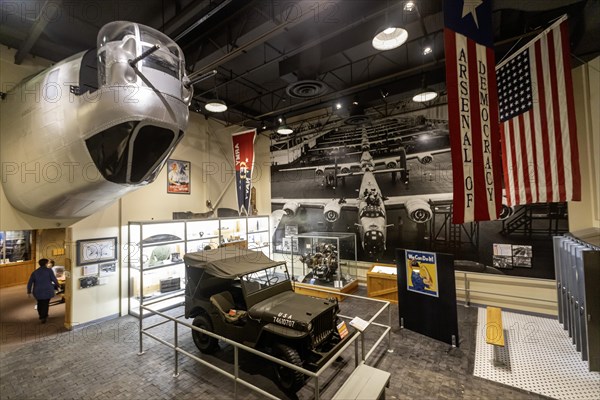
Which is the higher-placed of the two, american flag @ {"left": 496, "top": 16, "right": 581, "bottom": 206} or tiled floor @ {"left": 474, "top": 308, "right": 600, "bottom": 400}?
american flag @ {"left": 496, "top": 16, "right": 581, "bottom": 206}

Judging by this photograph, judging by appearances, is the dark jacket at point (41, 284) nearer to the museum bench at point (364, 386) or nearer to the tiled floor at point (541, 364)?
the museum bench at point (364, 386)

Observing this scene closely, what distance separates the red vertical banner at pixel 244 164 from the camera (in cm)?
820

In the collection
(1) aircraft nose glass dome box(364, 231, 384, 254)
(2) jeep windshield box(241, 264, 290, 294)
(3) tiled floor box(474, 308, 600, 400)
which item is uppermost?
(1) aircraft nose glass dome box(364, 231, 384, 254)

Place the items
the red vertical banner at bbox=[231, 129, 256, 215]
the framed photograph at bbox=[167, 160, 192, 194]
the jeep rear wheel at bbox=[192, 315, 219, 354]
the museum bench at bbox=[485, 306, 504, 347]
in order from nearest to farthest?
the museum bench at bbox=[485, 306, 504, 347], the jeep rear wheel at bbox=[192, 315, 219, 354], the framed photograph at bbox=[167, 160, 192, 194], the red vertical banner at bbox=[231, 129, 256, 215]

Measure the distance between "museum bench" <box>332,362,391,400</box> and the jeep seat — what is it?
6.96 ft

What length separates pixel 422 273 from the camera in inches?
194

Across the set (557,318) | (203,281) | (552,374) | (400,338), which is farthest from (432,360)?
(203,281)

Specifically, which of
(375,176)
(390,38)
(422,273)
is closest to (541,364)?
(422,273)

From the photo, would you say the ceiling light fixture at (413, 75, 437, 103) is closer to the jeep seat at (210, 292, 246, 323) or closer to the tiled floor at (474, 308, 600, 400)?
the tiled floor at (474, 308, 600, 400)

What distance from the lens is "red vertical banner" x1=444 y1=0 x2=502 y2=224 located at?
10.7ft

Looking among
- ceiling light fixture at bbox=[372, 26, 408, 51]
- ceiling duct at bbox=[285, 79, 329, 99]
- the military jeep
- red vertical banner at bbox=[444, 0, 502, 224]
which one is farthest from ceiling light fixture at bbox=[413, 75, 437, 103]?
the military jeep

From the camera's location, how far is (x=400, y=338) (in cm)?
492

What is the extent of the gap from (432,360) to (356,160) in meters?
5.39

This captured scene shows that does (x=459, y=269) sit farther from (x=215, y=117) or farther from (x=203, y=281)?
(x=215, y=117)
